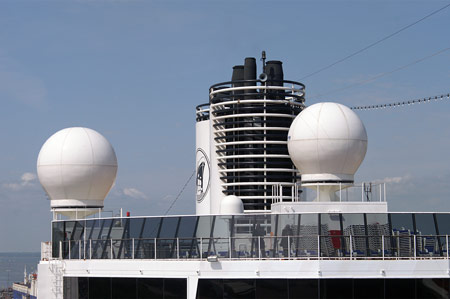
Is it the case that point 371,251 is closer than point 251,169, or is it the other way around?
point 371,251

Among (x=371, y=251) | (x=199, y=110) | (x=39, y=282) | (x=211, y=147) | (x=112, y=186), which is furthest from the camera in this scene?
(x=199, y=110)

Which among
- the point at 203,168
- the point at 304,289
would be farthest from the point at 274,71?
the point at 304,289

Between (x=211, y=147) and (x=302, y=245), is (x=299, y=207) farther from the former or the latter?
(x=211, y=147)

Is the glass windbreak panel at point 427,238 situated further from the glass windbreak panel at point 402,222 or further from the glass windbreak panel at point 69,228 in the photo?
the glass windbreak panel at point 69,228

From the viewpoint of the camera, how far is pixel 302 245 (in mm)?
30125

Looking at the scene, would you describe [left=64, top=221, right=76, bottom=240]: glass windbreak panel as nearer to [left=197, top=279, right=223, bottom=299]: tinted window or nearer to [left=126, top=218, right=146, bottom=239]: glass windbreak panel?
[left=126, top=218, right=146, bottom=239]: glass windbreak panel

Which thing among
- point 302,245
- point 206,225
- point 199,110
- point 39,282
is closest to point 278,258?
point 302,245

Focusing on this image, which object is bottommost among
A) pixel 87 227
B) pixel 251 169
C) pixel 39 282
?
pixel 39 282

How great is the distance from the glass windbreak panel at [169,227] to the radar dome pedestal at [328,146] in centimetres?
823

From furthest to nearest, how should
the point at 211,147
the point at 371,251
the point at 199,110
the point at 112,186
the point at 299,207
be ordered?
the point at 199,110 → the point at 211,147 → the point at 112,186 → the point at 299,207 → the point at 371,251

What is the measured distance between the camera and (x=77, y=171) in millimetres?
40344

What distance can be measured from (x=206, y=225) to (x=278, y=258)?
3524 millimetres

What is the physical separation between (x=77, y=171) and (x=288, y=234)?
47.6 feet

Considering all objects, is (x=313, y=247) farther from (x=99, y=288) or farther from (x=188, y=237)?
(x=99, y=288)
